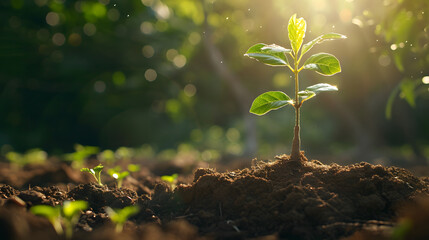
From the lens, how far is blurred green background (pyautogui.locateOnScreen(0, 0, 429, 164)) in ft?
25.1

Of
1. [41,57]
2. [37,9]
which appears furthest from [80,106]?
[37,9]

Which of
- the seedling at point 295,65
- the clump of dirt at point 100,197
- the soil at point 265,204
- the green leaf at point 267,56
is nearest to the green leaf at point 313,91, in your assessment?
the seedling at point 295,65

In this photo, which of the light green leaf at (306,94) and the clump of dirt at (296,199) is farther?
the light green leaf at (306,94)

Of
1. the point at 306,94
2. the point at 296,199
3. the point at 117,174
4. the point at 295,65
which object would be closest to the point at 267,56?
the point at 295,65

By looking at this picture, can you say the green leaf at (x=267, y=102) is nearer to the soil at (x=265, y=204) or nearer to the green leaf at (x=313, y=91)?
the green leaf at (x=313, y=91)

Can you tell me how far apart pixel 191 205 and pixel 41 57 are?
8886 millimetres

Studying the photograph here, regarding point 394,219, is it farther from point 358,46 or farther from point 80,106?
point 80,106

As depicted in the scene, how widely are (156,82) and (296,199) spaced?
27.7 ft

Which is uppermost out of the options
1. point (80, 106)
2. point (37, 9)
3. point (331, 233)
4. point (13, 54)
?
point (37, 9)

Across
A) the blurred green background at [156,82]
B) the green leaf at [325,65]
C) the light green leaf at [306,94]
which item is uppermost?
the blurred green background at [156,82]

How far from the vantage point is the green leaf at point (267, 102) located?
6.28ft

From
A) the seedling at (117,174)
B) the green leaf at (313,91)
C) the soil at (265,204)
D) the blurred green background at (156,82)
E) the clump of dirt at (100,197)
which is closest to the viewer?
the soil at (265,204)

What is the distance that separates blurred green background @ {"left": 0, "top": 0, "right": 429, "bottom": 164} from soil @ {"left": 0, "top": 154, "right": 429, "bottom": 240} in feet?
15.7

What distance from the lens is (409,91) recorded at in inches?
110
